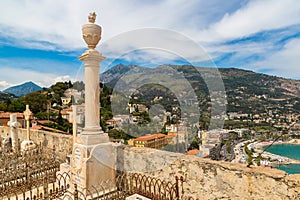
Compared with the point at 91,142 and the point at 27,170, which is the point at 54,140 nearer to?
the point at 27,170

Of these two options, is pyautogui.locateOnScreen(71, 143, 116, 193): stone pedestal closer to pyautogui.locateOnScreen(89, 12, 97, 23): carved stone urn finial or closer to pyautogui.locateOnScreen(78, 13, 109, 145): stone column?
pyautogui.locateOnScreen(78, 13, 109, 145): stone column

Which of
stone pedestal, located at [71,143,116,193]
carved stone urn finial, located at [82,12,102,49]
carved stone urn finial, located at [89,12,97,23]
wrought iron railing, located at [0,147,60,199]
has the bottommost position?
wrought iron railing, located at [0,147,60,199]

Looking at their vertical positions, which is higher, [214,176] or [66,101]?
[66,101]

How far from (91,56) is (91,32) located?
1.82ft

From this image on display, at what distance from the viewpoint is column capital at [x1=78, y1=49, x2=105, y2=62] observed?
4.35 metres

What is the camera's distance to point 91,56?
435cm

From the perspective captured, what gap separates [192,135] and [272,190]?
3.66 meters

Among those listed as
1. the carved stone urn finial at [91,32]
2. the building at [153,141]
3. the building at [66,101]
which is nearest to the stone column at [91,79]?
the carved stone urn finial at [91,32]

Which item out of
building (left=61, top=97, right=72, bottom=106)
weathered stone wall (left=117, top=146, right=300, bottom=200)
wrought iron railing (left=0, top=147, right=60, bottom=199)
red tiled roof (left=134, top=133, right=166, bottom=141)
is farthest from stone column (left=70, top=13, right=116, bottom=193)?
building (left=61, top=97, right=72, bottom=106)

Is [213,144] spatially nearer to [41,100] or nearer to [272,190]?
[272,190]

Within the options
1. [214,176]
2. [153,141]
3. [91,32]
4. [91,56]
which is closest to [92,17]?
[91,32]

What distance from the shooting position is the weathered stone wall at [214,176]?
246 cm

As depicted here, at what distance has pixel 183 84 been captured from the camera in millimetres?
6398

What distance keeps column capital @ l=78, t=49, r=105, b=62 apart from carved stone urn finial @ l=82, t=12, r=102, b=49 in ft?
0.63
